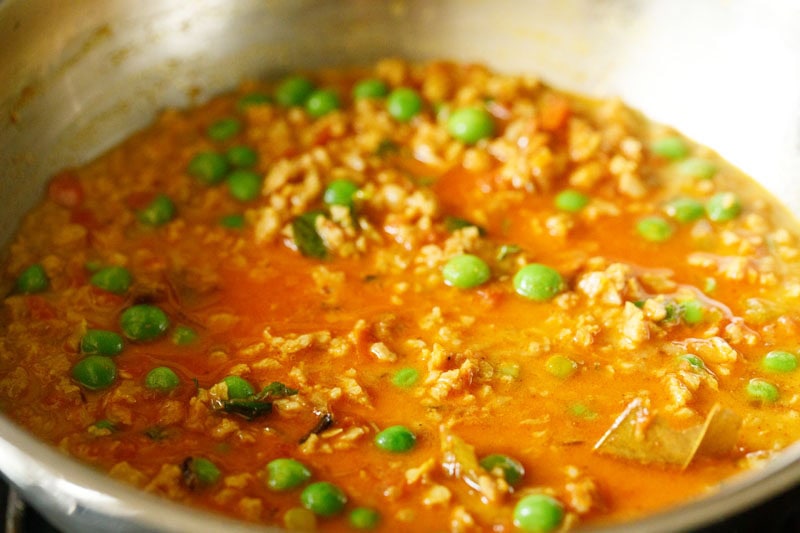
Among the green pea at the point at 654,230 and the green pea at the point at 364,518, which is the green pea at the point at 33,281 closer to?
the green pea at the point at 364,518

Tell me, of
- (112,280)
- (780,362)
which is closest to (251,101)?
(112,280)

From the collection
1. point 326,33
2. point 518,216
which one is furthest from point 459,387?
point 326,33

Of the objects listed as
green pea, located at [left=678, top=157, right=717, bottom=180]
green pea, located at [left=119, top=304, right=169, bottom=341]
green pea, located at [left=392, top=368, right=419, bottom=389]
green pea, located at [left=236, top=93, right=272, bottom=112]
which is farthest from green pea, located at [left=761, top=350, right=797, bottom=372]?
green pea, located at [left=236, top=93, right=272, bottom=112]

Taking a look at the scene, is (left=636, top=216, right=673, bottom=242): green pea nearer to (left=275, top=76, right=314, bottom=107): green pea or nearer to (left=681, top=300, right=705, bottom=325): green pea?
(left=681, top=300, right=705, bottom=325): green pea

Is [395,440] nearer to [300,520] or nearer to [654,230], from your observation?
[300,520]

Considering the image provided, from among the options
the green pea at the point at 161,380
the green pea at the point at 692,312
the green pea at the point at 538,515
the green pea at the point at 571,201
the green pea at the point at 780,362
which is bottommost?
the green pea at the point at 538,515

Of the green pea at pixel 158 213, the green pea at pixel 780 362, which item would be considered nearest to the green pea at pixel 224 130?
the green pea at pixel 158 213
